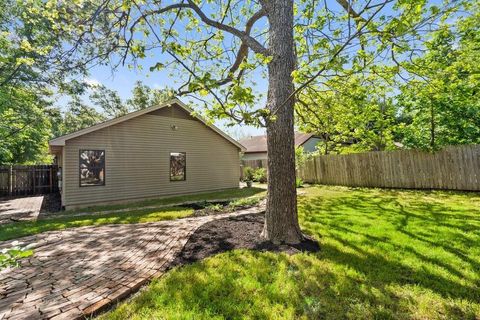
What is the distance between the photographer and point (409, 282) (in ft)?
9.70

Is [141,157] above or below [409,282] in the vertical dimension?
above

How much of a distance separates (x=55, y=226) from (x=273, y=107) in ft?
22.0

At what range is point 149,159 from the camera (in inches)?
436

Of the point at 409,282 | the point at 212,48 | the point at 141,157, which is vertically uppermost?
the point at 212,48

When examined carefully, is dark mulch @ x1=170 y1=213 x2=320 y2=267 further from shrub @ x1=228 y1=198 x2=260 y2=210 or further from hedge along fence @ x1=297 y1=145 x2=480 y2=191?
hedge along fence @ x1=297 y1=145 x2=480 y2=191

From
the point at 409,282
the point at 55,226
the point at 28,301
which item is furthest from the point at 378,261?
the point at 55,226

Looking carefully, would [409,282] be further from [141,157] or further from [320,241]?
[141,157]

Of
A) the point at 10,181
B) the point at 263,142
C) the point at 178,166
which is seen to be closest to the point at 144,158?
the point at 178,166

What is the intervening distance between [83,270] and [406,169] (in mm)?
12464

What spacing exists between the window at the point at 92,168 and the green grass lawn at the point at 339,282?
26.6 feet

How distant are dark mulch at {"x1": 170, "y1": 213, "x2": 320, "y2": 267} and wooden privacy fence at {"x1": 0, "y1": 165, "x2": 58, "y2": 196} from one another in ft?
46.9

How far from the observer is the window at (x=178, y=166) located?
11.9m

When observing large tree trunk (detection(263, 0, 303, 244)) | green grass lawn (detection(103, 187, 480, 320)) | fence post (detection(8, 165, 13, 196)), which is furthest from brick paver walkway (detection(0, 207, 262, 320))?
fence post (detection(8, 165, 13, 196))

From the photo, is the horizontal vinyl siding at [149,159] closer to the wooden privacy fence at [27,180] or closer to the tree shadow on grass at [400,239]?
the tree shadow on grass at [400,239]
